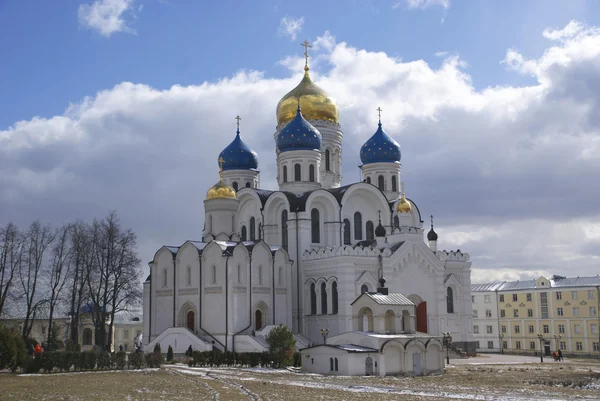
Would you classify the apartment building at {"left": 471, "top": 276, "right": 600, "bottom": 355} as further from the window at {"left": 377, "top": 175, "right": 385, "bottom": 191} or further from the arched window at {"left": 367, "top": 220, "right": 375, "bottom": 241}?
the window at {"left": 377, "top": 175, "right": 385, "bottom": 191}

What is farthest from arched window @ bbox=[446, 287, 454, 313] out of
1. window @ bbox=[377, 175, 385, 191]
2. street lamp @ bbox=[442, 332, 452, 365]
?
window @ bbox=[377, 175, 385, 191]

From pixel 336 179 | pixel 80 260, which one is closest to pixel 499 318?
pixel 336 179

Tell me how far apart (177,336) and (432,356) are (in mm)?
12938

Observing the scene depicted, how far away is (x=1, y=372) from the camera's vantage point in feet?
90.7

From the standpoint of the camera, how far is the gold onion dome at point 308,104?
4866 centimetres

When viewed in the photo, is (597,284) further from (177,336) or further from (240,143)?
(177,336)

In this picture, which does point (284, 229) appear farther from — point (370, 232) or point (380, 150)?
point (380, 150)

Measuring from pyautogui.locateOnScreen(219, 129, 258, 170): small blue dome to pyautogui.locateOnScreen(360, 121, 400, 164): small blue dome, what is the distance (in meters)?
7.18

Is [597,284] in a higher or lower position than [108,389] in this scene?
higher

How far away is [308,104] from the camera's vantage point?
1919 inches

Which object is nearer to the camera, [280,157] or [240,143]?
[280,157]

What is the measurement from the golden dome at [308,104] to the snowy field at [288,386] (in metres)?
21.5

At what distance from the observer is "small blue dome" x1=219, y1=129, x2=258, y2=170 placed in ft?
162

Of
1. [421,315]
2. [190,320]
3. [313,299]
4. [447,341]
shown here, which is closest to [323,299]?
[313,299]
